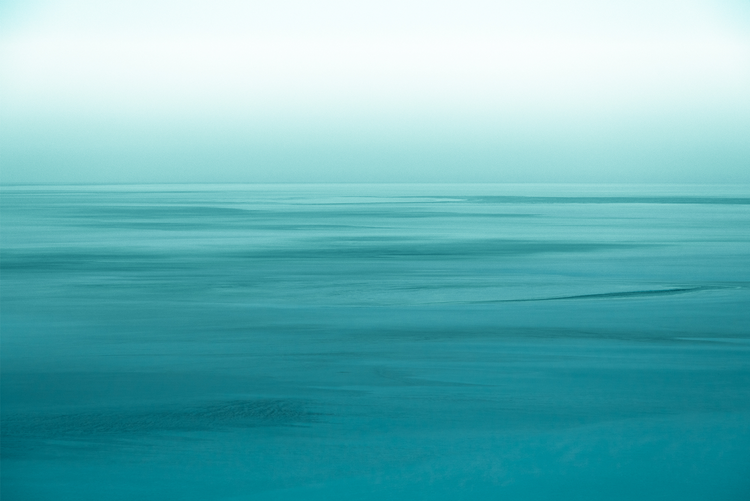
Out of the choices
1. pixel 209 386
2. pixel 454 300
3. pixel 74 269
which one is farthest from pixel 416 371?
pixel 74 269

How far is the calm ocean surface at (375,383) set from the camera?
4340 millimetres

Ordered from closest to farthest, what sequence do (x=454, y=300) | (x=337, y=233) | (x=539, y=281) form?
(x=454, y=300)
(x=539, y=281)
(x=337, y=233)

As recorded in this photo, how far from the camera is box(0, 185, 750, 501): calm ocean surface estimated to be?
14.2ft

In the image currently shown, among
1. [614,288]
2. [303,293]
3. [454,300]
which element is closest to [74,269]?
[303,293]

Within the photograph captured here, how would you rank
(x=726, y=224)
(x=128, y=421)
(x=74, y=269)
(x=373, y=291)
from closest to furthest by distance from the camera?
(x=128, y=421)
(x=373, y=291)
(x=74, y=269)
(x=726, y=224)

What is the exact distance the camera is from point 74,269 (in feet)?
39.3

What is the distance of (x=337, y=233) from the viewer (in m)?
19.2

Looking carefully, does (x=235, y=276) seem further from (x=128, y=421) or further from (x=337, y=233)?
(x=337, y=233)

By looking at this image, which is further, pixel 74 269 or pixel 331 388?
pixel 74 269

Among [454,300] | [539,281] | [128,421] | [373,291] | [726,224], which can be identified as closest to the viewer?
[128,421]

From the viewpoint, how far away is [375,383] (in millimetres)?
5852

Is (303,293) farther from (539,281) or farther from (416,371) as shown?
(416,371)

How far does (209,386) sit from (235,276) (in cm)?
561

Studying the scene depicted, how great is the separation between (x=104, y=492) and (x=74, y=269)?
8379mm
